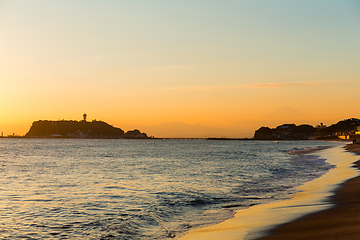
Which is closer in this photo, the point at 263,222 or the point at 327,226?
the point at 327,226

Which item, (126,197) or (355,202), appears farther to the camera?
(126,197)

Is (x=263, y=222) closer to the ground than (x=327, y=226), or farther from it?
closer to the ground

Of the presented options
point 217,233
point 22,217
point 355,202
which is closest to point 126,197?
point 22,217

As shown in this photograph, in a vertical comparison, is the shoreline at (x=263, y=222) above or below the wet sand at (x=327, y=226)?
below

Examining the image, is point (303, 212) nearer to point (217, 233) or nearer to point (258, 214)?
point (258, 214)

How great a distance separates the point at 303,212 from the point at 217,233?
12.5ft

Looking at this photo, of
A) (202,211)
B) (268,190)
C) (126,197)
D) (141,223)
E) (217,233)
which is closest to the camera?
(217,233)

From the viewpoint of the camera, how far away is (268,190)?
2028cm

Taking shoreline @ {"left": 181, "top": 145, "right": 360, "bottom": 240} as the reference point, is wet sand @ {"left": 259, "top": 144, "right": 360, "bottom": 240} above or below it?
above

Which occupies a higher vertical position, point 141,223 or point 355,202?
point 355,202

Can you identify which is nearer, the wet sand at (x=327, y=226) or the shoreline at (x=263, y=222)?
the wet sand at (x=327, y=226)

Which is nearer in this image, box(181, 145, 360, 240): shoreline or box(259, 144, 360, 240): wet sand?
box(259, 144, 360, 240): wet sand

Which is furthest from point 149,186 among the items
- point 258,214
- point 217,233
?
point 217,233

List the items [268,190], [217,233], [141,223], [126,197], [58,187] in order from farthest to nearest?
[58,187] < [268,190] < [126,197] < [141,223] < [217,233]
